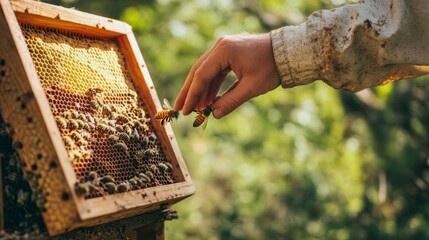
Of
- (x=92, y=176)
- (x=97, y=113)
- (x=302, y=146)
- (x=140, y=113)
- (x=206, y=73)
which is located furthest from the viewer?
(x=302, y=146)

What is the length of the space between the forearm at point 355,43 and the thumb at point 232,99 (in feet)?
0.73

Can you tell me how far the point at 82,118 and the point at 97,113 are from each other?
0.13 m

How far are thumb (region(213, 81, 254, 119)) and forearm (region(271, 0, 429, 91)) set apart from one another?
22 centimetres

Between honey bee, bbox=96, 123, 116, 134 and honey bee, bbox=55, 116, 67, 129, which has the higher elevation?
honey bee, bbox=55, 116, 67, 129

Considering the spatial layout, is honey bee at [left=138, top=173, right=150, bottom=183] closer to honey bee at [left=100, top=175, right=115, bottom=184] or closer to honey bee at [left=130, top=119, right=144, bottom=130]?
honey bee at [left=100, top=175, right=115, bottom=184]

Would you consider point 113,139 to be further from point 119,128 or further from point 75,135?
point 75,135

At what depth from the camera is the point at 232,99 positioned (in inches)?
92.7

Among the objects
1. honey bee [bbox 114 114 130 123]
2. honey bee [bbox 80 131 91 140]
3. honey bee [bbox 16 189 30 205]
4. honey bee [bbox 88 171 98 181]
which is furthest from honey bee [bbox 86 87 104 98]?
honey bee [bbox 16 189 30 205]

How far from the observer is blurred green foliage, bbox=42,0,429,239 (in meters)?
6.31

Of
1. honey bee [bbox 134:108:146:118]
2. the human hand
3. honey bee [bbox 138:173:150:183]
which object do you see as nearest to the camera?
honey bee [bbox 138:173:150:183]

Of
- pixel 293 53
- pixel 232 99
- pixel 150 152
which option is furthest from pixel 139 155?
pixel 293 53

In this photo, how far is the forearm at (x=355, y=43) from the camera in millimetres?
2348

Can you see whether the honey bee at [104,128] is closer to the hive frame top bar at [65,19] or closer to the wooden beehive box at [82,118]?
the wooden beehive box at [82,118]

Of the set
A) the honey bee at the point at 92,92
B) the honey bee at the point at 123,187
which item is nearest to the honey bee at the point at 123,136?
the honey bee at the point at 92,92
